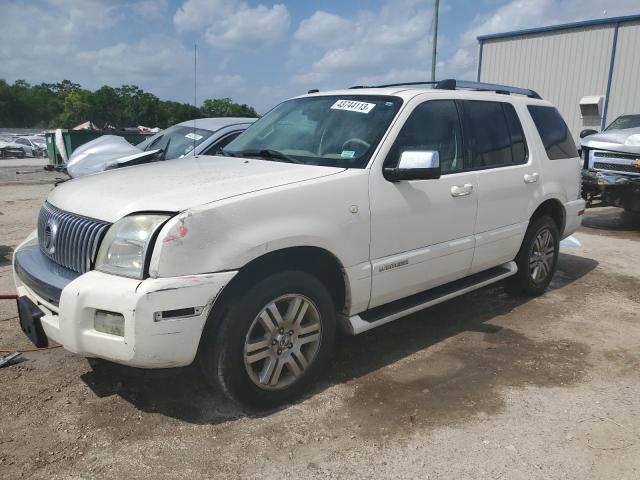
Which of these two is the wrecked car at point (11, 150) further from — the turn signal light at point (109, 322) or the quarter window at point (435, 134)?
the turn signal light at point (109, 322)

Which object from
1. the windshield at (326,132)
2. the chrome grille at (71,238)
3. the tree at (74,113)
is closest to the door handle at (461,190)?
the windshield at (326,132)

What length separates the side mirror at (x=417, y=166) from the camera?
10.8ft

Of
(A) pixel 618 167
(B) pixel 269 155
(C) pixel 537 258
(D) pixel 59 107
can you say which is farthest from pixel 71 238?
(D) pixel 59 107

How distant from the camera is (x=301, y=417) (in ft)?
10.1

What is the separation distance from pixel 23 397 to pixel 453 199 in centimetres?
307

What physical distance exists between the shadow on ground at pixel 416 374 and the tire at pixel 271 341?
0.71 feet

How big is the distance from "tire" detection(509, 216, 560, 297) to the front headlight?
3.55m

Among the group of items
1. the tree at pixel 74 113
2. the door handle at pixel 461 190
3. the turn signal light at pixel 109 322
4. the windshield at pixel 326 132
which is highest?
the tree at pixel 74 113

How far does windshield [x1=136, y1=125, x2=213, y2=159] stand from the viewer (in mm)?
7312

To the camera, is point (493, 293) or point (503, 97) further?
point (493, 293)

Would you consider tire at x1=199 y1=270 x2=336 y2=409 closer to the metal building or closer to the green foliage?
the metal building

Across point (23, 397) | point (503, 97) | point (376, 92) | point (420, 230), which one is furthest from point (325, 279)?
point (503, 97)

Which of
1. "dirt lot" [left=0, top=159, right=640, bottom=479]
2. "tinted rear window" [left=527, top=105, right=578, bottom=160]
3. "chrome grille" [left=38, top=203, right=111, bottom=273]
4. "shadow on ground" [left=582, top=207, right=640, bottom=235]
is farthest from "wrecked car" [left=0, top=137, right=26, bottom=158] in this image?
"tinted rear window" [left=527, top=105, right=578, bottom=160]

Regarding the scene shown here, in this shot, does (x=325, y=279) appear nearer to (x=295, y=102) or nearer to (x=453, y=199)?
(x=453, y=199)
